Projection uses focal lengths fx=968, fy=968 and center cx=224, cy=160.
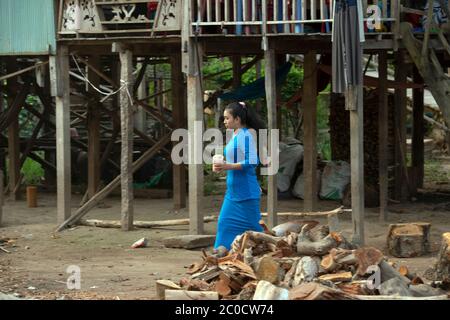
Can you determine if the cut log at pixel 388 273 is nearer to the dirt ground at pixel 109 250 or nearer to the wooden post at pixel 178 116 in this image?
the dirt ground at pixel 109 250

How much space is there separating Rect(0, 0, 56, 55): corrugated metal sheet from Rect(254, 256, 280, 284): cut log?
26.5ft

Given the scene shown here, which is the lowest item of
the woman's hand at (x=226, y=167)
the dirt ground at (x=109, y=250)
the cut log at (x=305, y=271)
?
the dirt ground at (x=109, y=250)

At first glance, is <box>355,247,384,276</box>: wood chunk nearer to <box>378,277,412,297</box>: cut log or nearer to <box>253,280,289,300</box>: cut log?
<box>378,277,412,297</box>: cut log

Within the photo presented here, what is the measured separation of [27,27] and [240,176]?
668 cm

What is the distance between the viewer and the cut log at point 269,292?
733cm

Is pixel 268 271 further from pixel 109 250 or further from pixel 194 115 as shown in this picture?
pixel 194 115

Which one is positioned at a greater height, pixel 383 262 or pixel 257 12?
pixel 257 12

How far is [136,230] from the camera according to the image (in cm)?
1501

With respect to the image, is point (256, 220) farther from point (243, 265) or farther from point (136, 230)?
point (136, 230)

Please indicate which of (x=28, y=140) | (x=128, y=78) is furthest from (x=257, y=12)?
(x=28, y=140)

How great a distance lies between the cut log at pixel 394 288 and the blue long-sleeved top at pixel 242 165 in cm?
244

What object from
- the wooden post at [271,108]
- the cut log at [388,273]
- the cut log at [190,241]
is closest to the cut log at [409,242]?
the wooden post at [271,108]

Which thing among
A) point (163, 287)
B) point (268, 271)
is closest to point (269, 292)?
point (268, 271)

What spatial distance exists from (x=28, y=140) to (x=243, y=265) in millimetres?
12308
